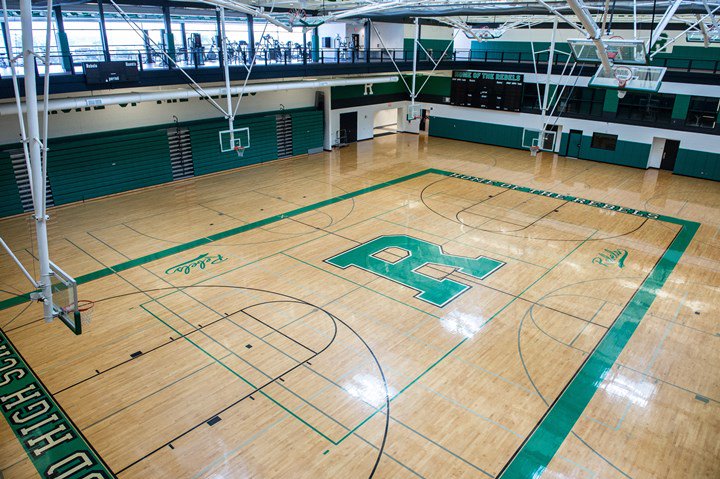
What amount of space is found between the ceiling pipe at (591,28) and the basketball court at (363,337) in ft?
1.95

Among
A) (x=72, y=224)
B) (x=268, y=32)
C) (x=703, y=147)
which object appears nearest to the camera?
(x=72, y=224)

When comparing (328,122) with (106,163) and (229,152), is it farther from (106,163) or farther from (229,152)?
(106,163)

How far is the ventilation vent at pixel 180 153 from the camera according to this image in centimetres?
2377

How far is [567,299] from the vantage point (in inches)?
544

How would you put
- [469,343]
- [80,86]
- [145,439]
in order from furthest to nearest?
[80,86], [469,343], [145,439]

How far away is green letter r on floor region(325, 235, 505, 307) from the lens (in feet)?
46.8

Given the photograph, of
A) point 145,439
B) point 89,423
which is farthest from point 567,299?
point 89,423

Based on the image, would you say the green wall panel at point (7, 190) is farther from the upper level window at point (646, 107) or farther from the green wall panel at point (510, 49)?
the upper level window at point (646, 107)

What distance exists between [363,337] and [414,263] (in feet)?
15.0

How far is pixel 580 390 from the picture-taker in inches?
403

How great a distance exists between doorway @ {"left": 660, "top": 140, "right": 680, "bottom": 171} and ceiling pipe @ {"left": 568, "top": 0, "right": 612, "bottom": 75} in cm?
1449

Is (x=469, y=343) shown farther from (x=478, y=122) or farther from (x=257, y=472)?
(x=478, y=122)

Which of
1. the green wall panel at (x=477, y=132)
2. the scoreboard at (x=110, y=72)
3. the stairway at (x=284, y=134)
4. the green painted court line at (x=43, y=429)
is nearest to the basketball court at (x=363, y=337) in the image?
the green painted court line at (x=43, y=429)

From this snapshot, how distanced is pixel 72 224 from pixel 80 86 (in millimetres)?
5114
